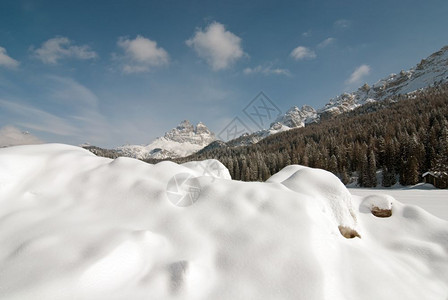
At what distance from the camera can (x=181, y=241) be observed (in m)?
4.54

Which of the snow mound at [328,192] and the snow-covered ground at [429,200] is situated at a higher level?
the snow mound at [328,192]

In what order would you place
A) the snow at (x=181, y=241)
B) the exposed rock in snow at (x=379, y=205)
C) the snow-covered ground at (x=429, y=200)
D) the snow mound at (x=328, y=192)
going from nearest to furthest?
the snow at (x=181, y=241)
the snow mound at (x=328, y=192)
the exposed rock in snow at (x=379, y=205)
the snow-covered ground at (x=429, y=200)

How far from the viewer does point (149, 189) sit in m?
5.82

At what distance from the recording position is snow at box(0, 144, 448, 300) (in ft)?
11.8

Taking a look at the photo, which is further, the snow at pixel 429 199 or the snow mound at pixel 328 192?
the snow at pixel 429 199

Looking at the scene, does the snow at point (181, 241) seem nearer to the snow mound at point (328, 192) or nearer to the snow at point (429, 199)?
the snow mound at point (328, 192)

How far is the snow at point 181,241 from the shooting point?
359 cm

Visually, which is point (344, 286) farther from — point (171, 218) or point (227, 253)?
point (171, 218)

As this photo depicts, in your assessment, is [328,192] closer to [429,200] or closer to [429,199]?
[429,200]

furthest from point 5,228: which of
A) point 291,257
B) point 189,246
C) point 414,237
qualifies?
point 414,237

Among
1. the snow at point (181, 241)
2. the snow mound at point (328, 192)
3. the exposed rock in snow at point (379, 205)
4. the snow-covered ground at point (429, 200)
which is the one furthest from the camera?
the snow-covered ground at point (429, 200)

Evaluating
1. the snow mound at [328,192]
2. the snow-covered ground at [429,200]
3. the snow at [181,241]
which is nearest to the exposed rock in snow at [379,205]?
the snow at [181,241]

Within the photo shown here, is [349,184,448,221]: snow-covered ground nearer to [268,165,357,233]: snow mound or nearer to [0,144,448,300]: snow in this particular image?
[0,144,448,300]: snow

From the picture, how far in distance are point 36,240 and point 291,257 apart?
4.74 metres
